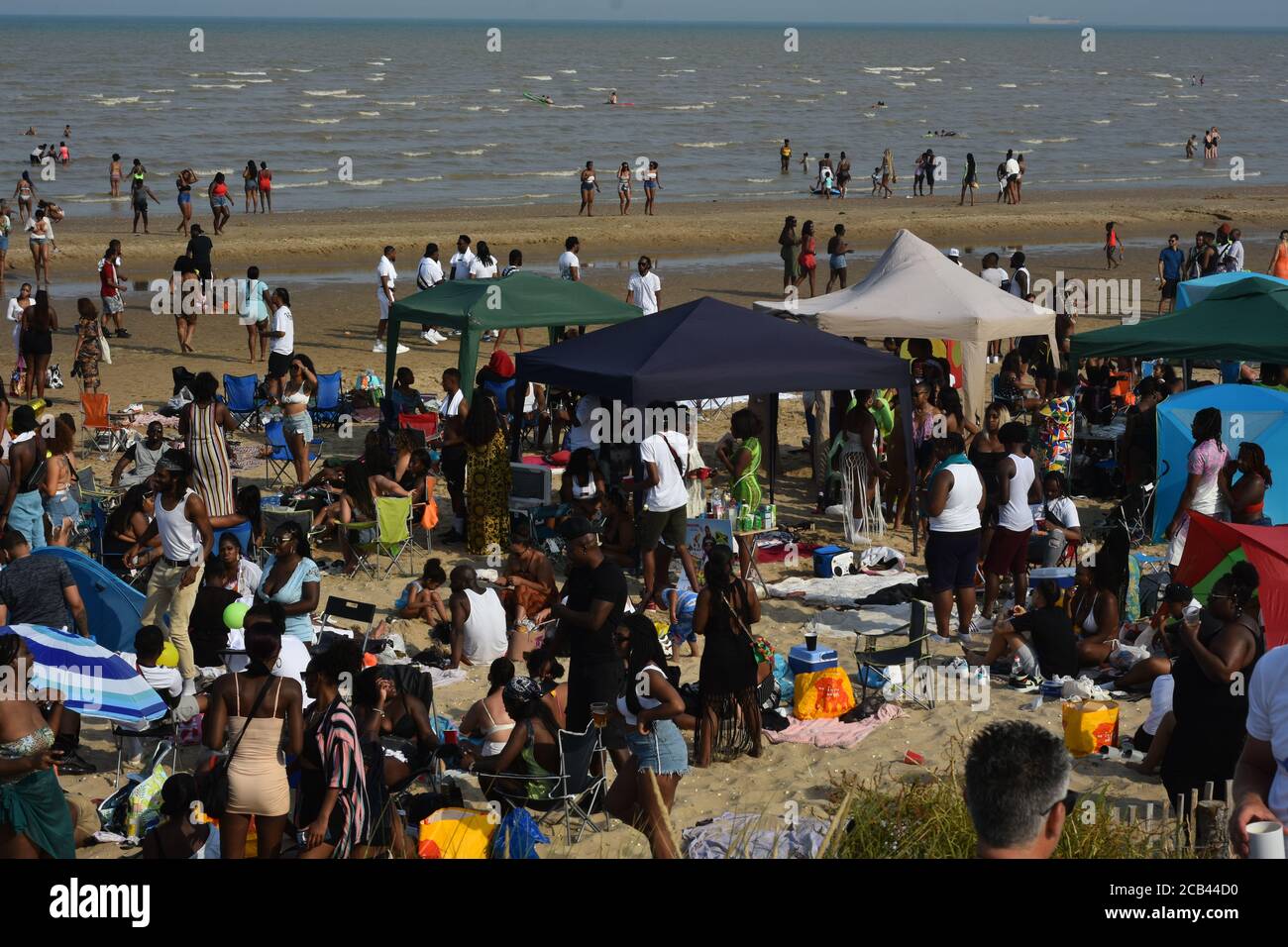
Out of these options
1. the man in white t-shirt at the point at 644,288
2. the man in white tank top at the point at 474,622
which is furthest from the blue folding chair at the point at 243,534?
the man in white t-shirt at the point at 644,288

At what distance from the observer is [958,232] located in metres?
36.2

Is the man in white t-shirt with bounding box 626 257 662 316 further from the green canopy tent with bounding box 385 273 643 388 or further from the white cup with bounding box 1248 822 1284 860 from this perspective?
the white cup with bounding box 1248 822 1284 860

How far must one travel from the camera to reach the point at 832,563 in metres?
11.5

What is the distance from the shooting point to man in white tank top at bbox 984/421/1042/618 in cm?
1024

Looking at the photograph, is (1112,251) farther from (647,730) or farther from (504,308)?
(647,730)

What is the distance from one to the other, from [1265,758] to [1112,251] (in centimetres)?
2728

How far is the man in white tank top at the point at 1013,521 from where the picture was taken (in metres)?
10.2

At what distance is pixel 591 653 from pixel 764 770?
120 centimetres

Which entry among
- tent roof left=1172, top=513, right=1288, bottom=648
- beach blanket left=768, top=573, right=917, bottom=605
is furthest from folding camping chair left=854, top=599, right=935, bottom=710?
tent roof left=1172, top=513, right=1288, bottom=648

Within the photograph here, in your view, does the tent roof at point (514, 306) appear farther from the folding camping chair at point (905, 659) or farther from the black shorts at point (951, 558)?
the folding camping chair at point (905, 659)

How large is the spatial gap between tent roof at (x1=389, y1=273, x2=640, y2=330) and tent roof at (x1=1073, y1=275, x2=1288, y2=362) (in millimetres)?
4523

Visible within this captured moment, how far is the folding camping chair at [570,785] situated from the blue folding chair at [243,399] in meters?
8.87
